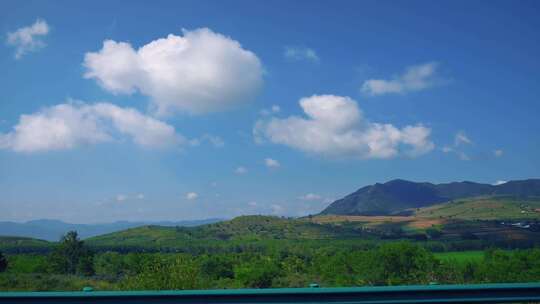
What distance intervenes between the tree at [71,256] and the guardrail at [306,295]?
178ft

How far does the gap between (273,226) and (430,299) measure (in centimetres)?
16244

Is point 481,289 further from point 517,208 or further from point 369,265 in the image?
point 517,208

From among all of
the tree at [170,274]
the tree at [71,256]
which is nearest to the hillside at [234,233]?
the tree at [71,256]

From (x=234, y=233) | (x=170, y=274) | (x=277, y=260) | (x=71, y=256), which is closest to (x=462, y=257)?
(x=277, y=260)

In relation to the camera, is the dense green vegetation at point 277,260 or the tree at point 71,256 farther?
the tree at point 71,256

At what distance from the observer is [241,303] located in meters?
5.79

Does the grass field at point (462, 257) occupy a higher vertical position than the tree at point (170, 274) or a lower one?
lower

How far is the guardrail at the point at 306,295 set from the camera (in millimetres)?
5758

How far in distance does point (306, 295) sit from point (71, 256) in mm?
63048

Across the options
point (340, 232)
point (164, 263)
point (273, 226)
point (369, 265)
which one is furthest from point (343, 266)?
point (273, 226)

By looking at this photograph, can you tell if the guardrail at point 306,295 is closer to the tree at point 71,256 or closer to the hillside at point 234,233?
the tree at point 71,256

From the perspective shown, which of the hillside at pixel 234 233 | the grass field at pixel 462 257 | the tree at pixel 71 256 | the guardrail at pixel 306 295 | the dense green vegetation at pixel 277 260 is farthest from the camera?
the hillside at pixel 234 233

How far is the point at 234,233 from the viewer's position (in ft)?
522

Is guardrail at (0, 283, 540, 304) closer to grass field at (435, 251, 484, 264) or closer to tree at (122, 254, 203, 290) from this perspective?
tree at (122, 254, 203, 290)
